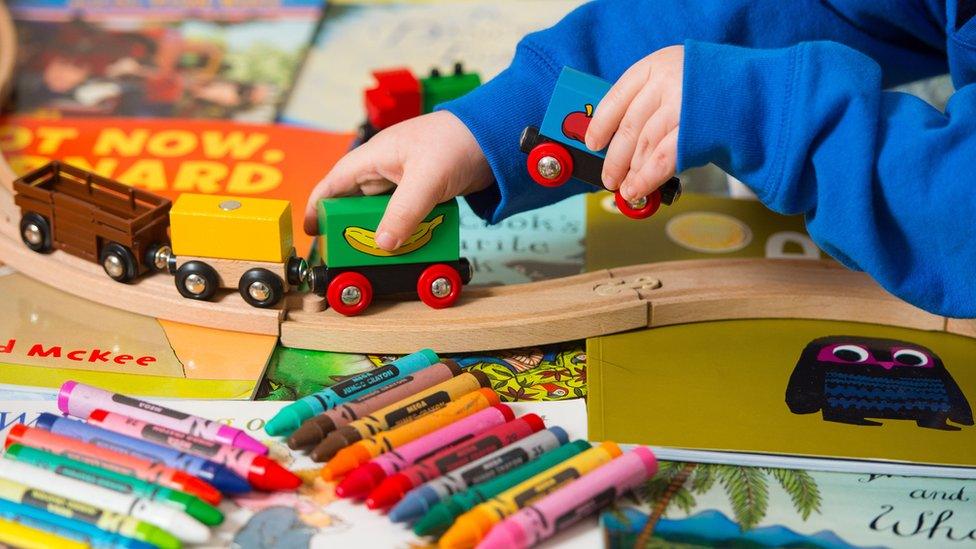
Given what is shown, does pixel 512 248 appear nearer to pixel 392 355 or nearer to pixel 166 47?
pixel 392 355

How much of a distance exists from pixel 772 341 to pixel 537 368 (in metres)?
0.18

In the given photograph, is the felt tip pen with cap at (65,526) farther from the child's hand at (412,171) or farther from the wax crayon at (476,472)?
the child's hand at (412,171)

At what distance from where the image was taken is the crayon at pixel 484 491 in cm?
61

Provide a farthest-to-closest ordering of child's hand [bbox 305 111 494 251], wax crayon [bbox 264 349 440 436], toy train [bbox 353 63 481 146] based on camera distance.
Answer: toy train [bbox 353 63 481 146] < child's hand [bbox 305 111 494 251] < wax crayon [bbox 264 349 440 436]

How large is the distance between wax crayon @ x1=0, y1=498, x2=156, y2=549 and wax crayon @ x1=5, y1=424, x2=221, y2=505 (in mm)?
41

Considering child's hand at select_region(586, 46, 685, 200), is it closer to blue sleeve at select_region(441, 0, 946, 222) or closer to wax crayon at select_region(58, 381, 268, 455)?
blue sleeve at select_region(441, 0, 946, 222)

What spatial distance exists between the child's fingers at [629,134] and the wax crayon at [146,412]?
30 centimetres

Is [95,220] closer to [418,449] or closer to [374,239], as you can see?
[374,239]

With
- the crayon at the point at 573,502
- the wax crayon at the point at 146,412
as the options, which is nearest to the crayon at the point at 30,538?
the wax crayon at the point at 146,412

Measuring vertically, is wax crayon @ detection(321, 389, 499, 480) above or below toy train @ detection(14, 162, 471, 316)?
below

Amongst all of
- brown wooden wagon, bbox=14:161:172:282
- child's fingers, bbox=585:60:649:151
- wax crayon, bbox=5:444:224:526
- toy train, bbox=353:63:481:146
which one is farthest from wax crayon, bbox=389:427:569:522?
toy train, bbox=353:63:481:146

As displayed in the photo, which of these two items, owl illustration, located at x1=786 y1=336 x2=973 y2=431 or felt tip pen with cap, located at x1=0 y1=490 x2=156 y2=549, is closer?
felt tip pen with cap, located at x1=0 y1=490 x2=156 y2=549

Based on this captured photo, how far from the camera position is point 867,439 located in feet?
2.40

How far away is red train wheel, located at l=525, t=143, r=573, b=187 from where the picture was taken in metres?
0.78
